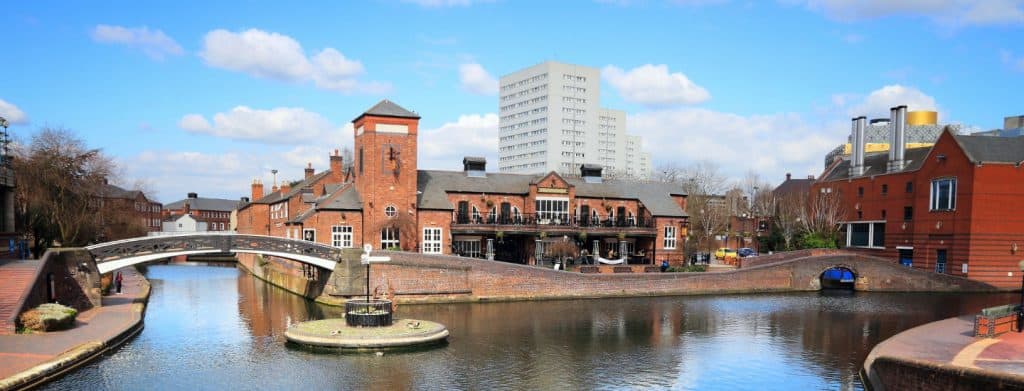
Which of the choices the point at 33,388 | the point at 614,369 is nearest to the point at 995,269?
the point at 614,369

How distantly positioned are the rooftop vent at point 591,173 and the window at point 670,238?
20.9ft

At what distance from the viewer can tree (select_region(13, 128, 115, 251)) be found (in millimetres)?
40938

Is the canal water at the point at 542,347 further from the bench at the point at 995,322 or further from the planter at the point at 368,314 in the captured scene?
the bench at the point at 995,322

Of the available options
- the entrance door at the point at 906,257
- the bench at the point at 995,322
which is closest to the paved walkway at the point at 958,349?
the bench at the point at 995,322

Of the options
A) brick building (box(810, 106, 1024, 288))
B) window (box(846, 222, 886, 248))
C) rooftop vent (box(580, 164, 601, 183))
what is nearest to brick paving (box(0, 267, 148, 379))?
rooftop vent (box(580, 164, 601, 183))

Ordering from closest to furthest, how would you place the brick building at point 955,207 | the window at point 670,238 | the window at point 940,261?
the brick building at point 955,207 → the window at point 940,261 → the window at point 670,238

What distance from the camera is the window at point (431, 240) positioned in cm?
4350

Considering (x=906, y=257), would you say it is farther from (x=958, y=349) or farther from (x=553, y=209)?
(x=958, y=349)

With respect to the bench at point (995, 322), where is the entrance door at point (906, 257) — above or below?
below

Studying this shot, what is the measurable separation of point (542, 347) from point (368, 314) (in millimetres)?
6714

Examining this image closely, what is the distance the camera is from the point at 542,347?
2552 centimetres

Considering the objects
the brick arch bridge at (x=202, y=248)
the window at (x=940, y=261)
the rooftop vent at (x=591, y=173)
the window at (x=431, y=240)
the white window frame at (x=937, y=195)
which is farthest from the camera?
the rooftop vent at (x=591, y=173)

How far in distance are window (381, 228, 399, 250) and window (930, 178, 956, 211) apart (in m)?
37.6

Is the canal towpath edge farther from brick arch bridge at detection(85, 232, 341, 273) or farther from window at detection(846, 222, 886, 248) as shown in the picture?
window at detection(846, 222, 886, 248)
